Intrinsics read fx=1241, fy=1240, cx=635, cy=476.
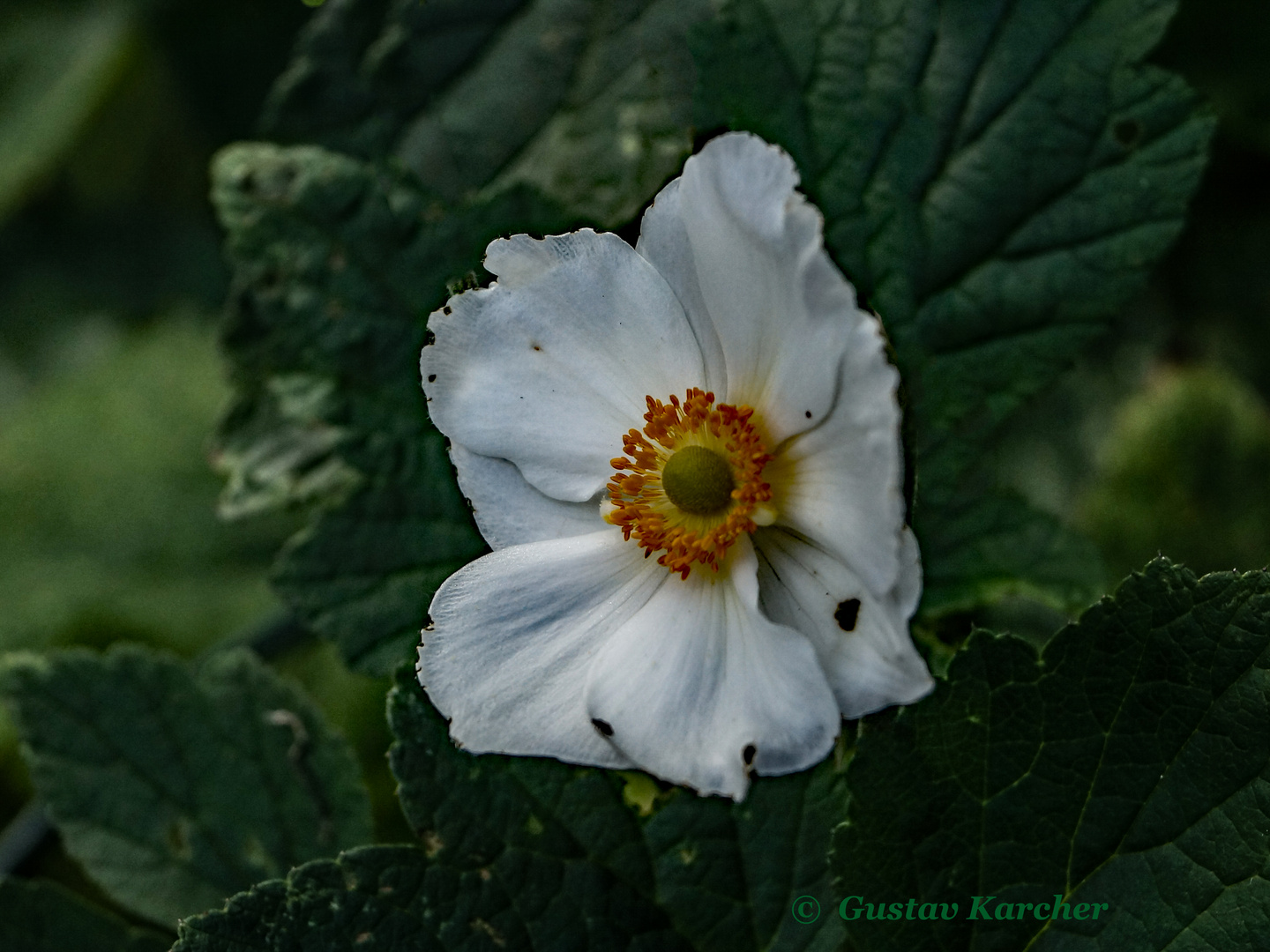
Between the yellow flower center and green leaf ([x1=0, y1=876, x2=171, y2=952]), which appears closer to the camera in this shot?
the yellow flower center

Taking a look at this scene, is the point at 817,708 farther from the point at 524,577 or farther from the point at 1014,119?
the point at 1014,119

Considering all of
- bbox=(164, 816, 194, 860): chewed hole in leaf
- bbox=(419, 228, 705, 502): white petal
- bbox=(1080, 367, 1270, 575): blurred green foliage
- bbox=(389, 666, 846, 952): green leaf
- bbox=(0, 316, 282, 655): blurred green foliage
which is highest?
bbox=(419, 228, 705, 502): white petal

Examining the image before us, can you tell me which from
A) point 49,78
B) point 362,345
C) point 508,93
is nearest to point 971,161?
point 508,93

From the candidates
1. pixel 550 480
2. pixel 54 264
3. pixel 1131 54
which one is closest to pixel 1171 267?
pixel 1131 54

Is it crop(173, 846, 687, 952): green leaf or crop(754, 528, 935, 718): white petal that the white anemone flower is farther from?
crop(173, 846, 687, 952): green leaf

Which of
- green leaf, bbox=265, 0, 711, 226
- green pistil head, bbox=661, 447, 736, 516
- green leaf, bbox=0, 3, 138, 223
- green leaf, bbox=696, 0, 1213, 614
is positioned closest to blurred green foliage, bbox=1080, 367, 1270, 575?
green leaf, bbox=696, 0, 1213, 614

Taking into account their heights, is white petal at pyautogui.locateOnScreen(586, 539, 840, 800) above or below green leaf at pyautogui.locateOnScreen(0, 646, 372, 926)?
above

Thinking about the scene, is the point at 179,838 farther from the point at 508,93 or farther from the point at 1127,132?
the point at 1127,132

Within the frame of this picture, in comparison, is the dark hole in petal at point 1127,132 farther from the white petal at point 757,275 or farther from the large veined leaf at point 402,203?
the white petal at point 757,275

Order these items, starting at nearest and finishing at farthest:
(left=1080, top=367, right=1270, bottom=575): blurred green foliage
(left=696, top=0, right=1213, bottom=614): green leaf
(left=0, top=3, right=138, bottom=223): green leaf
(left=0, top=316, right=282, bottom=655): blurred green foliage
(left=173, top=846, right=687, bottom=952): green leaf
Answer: (left=173, top=846, right=687, bottom=952): green leaf, (left=696, top=0, right=1213, bottom=614): green leaf, (left=1080, top=367, right=1270, bottom=575): blurred green foliage, (left=0, top=316, right=282, bottom=655): blurred green foliage, (left=0, top=3, right=138, bottom=223): green leaf
